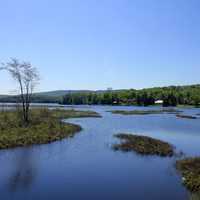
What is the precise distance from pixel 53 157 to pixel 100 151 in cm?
401

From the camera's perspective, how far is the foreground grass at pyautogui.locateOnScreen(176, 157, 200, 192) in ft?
40.9

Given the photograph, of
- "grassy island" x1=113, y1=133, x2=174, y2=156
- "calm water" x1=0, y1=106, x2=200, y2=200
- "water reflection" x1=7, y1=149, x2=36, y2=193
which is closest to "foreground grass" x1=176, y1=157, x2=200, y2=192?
"calm water" x1=0, y1=106, x2=200, y2=200

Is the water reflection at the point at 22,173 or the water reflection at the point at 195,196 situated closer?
the water reflection at the point at 195,196

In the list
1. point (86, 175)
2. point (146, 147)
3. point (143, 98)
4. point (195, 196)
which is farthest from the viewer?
point (143, 98)

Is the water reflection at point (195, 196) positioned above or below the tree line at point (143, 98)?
below

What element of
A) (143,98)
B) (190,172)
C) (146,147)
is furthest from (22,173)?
(143,98)

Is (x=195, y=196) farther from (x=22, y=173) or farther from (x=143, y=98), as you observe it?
(x=143, y=98)

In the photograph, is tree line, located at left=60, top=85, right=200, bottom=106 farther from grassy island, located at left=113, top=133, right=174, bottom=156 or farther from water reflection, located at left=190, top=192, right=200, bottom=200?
water reflection, located at left=190, top=192, right=200, bottom=200

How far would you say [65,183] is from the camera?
13094mm

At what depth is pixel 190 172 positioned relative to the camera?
14.5m

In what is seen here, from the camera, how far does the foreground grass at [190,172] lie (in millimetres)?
12471

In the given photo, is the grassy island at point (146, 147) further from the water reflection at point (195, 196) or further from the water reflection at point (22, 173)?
the water reflection at point (195, 196)

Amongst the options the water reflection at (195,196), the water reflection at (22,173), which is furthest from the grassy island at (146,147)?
the water reflection at (195,196)

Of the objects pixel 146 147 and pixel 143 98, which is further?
pixel 143 98
